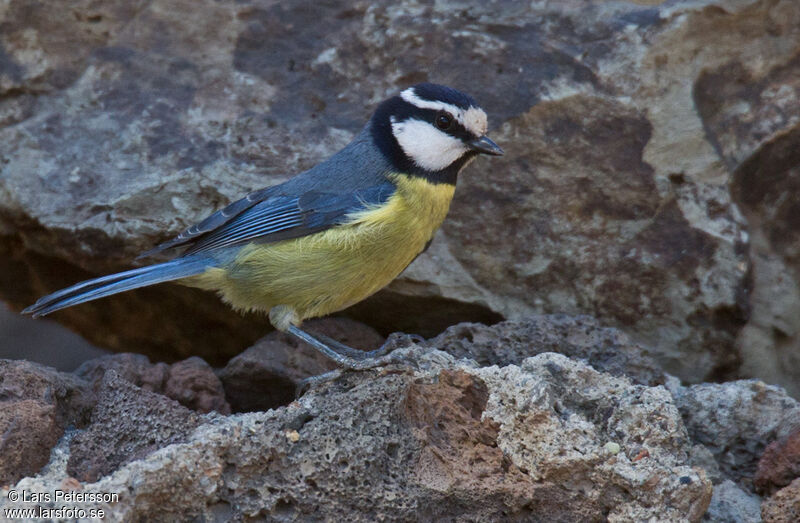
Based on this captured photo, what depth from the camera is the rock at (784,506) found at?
A: 247cm

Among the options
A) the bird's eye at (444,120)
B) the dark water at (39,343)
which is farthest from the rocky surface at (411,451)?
the dark water at (39,343)

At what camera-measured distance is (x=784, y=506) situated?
249cm

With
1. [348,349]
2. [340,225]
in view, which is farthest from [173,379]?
[340,225]

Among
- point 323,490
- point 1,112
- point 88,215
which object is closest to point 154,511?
point 323,490

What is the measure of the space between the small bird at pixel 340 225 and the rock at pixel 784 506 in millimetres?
1360

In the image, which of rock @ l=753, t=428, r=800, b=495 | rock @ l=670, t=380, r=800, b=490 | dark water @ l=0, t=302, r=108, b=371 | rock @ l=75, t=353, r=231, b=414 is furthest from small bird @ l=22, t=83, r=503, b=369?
dark water @ l=0, t=302, r=108, b=371

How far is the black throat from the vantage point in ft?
11.2

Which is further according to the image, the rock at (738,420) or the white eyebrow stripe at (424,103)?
the white eyebrow stripe at (424,103)

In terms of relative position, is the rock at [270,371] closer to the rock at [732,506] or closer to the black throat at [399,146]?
the black throat at [399,146]

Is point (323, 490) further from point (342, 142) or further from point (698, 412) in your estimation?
point (342, 142)

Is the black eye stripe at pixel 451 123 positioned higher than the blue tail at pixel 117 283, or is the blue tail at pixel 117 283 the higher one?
the black eye stripe at pixel 451 123

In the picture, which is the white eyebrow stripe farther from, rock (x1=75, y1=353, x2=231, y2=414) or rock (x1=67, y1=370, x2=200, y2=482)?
rock (x1=67, y1=370, x2=200, y2=482)

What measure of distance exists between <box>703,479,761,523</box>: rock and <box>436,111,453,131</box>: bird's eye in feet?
5.05

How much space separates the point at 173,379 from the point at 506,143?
1.61 m
